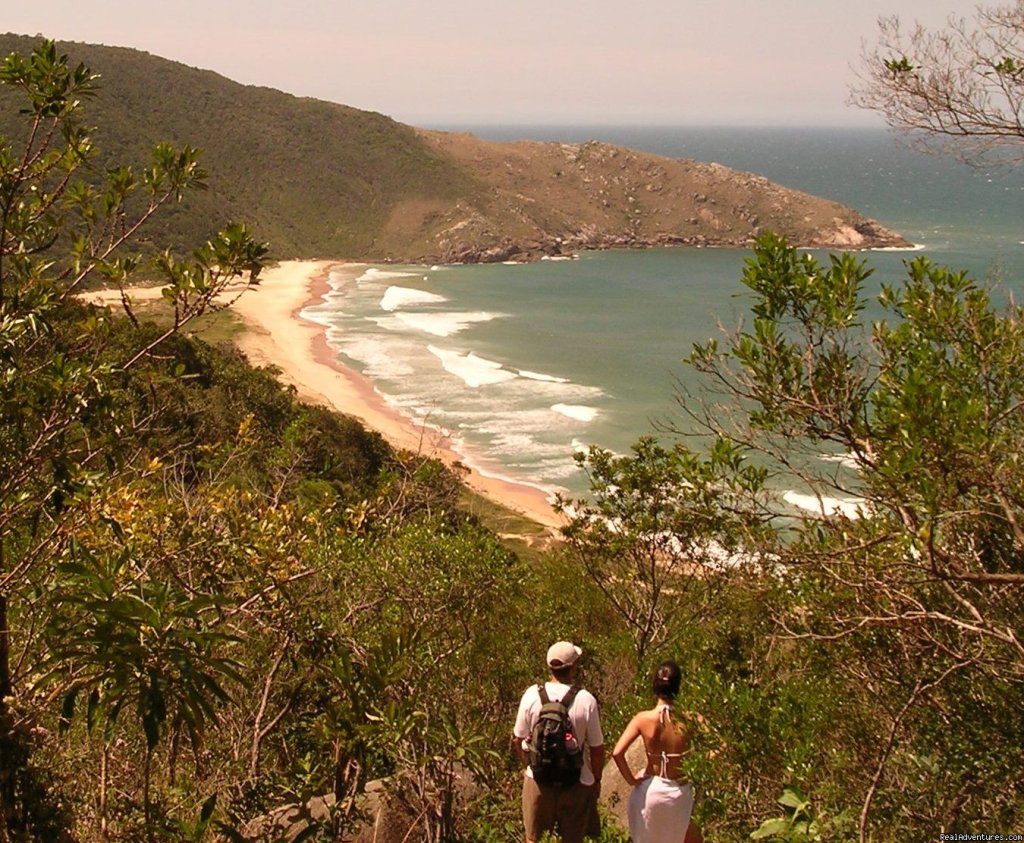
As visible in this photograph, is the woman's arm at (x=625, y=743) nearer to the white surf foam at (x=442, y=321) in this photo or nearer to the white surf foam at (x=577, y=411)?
the white surf foam at (x=577, y=411)

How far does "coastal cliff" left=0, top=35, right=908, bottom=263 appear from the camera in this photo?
294 ft

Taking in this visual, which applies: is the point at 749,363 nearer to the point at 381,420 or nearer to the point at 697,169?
the point at 381,420

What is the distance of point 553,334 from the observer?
54719 millimetres

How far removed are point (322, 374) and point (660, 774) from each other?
41.3 meters

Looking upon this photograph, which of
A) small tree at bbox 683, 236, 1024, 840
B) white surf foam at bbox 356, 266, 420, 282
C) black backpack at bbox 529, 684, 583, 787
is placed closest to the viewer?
black backpack at bbox 529, 684, 583, 787

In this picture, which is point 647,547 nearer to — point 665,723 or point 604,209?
point 665,723

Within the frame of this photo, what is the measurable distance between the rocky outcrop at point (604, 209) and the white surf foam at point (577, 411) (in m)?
49.8

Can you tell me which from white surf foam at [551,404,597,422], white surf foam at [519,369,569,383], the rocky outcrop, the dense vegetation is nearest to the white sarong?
the dense vegetation

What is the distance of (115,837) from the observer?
433 centimetres

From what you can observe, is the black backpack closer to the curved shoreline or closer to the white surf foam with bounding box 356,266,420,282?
the curved shoreline

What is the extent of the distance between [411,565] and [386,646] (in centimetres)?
384

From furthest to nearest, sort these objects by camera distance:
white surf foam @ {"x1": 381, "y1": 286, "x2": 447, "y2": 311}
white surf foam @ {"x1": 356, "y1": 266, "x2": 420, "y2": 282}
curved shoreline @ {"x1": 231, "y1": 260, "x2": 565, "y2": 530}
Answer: white surf foam @ {"x1": 356, "y1": 266, "x2": 420, "y2": 282} < white surf foam @ {"x1": 381, "y1": 286, "x2": 447, "y2": 311} < curved shoreline @ {"x1": 231, "y1": 260, "x2": 565, "y2": 530}

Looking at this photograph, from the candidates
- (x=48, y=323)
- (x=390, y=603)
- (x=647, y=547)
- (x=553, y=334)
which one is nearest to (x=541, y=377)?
(x=553, y=334)

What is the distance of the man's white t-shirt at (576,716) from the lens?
4.28 metres
